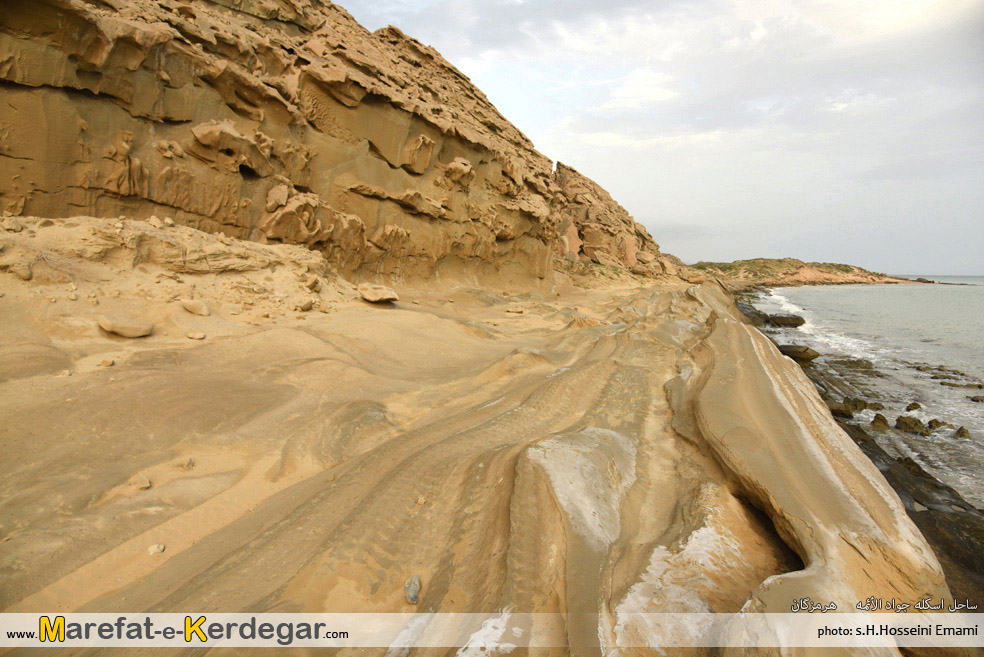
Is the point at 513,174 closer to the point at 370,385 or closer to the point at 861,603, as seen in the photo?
the point at 370,385

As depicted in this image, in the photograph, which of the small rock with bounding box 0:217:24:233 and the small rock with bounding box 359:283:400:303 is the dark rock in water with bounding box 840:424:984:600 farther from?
the small rock with bounding box 0:217:24:233

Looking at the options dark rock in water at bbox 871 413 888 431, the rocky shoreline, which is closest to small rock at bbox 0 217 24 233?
the rocky shoreline

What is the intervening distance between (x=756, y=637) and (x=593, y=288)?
744 inches

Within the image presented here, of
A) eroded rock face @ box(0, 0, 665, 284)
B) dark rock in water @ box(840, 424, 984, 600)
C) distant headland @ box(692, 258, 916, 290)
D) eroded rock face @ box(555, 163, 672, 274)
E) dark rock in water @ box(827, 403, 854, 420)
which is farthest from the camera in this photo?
distant headland @ box(692, 258, 916, 290)

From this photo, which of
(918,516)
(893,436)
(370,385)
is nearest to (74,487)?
(370,385)

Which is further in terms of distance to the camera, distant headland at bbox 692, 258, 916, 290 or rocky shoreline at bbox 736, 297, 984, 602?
distant headland at bbox 692, 258, 916, 290

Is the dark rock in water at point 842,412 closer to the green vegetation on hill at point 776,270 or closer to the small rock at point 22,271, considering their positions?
the small rock at point 22,271

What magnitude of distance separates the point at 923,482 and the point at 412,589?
5.25 meters

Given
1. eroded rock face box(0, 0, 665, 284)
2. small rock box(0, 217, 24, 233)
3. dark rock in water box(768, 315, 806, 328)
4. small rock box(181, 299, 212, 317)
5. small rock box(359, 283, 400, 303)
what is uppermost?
eroded rock face box(0, 0, 665, 284)

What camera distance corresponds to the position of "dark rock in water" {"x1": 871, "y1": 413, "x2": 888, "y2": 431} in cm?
577

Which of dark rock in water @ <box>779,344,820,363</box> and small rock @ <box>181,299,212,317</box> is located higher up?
small rock @ <box>181,299,212,317</box>

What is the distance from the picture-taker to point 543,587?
1.75 m

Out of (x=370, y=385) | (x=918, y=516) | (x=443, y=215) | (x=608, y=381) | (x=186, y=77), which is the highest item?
(x=186, y=77)

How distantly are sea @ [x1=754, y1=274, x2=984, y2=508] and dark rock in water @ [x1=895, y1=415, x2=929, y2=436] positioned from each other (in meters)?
0.11
